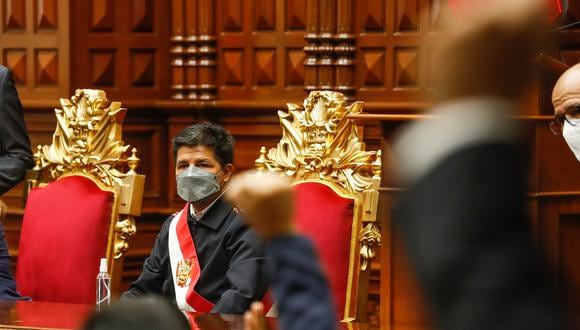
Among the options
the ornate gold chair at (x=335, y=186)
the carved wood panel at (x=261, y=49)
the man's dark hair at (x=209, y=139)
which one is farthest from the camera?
the carved wood panel at (x=261, y=49)

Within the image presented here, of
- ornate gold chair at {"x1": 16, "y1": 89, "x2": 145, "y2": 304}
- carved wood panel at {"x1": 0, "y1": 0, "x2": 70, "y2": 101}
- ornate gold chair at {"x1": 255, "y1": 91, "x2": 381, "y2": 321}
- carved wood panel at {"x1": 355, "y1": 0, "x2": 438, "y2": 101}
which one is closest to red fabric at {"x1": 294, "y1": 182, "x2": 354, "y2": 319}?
ornate gold chair at {"x1": 255, "y1": 91, "x2": 381, "y2": 321}

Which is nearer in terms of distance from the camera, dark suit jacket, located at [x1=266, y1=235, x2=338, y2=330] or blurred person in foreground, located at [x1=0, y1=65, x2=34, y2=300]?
dark suit jacket, located at [x1=266, y1=235, x2=338, y2=330]

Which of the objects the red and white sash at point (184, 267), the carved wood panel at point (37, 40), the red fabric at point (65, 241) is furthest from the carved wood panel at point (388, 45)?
the red and white sash at point (184, 267)

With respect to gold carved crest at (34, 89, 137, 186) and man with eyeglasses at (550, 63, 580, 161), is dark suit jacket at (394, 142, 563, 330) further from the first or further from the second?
gold carved crest at (34, 89, 137, 186)

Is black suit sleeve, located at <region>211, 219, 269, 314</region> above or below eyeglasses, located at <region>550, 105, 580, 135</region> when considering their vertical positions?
below

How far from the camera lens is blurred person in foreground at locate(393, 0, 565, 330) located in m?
0.93

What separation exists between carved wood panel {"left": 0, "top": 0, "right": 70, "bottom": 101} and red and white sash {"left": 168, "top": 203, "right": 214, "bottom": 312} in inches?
112

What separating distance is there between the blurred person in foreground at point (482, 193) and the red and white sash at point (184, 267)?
9.84 ft

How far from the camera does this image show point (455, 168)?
951 mm

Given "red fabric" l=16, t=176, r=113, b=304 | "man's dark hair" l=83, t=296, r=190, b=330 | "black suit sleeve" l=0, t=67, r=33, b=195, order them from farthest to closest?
"black suit sleeve" l=0, t=67, r=33, b=195 → "red fabric" l=16, t=176, r=113, b=304 → "man's dark hair" l=83, t=296, r=190, b=330

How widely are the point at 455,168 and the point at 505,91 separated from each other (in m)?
0.07

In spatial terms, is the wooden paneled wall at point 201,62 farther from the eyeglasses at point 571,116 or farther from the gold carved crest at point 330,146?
the eyeglasses at point 571,116

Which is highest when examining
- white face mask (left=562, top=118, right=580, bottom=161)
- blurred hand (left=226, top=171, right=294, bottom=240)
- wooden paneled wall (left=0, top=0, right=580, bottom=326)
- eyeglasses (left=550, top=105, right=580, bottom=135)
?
wooden paneled wall (left=0, top=0, right=580, bottom=326)

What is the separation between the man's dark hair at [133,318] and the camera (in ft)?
4.20
